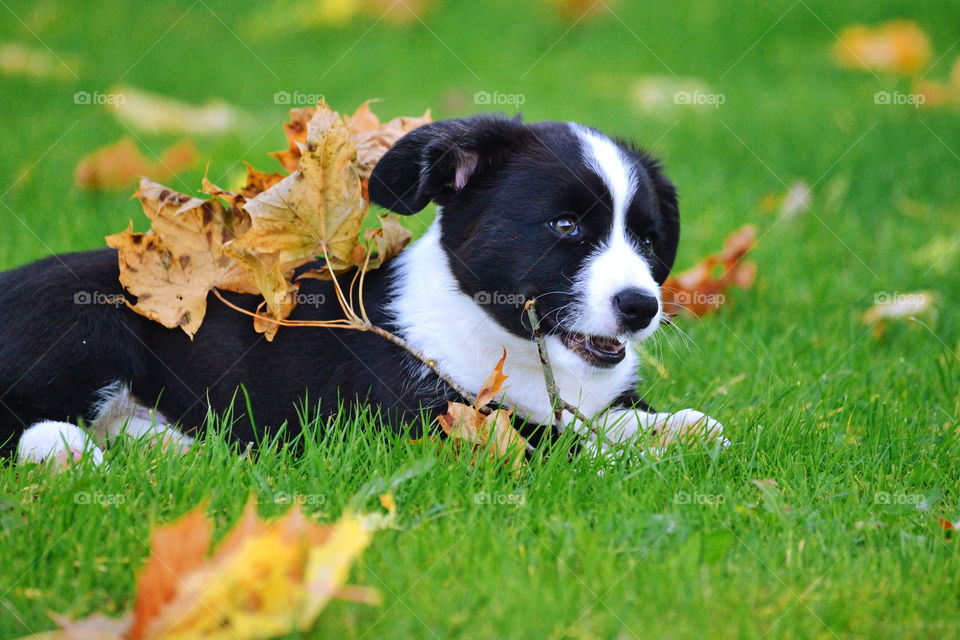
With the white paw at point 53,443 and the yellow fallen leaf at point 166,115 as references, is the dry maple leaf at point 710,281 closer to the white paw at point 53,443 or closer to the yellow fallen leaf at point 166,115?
the white paw at point 53,443

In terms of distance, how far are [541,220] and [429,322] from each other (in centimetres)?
52

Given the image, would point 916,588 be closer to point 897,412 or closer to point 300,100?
point 897,412

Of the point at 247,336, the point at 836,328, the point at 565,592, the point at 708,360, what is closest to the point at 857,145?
the point at 836,328

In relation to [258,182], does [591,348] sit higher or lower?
lower

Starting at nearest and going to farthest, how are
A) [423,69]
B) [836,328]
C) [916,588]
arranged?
[916,588] → [836,328] → [423,69]

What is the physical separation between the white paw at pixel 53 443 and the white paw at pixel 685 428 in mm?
1665

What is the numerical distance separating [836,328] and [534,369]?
71.9 inches

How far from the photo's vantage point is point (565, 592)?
228cm

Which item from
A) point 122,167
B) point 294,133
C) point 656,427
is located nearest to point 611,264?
point 656,427

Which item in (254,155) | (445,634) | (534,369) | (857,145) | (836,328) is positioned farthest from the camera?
(857,145)

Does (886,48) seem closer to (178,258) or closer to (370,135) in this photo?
(370,135)

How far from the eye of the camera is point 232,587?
6.67 feet

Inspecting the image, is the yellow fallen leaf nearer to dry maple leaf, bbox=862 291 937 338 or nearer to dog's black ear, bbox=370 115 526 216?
dog's black ear, bbox=370 115 526 216

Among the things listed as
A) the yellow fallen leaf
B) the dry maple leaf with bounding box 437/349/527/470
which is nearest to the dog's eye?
the dry maple leaf with bounding box 437/349/527/470
